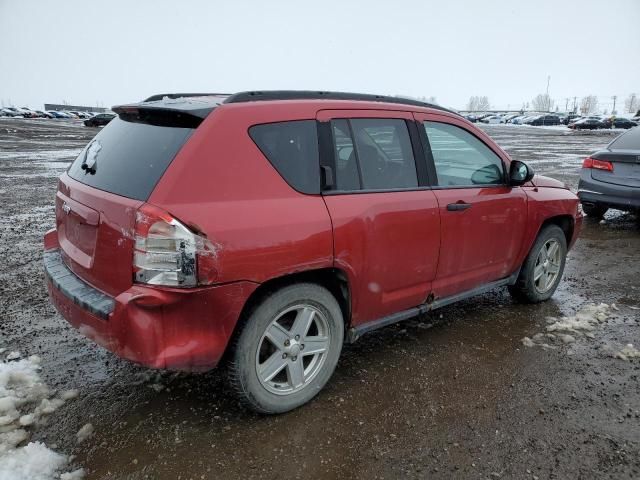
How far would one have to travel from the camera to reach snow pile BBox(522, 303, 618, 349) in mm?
3949

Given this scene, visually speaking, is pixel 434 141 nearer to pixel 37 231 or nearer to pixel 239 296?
pixel 239 296

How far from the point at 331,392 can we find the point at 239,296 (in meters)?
1.07

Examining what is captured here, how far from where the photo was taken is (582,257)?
6.32 meters

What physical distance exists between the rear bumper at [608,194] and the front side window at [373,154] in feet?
18.5

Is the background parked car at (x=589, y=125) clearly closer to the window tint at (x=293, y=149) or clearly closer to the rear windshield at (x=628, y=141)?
the rear windshield at (x=628, y=141)

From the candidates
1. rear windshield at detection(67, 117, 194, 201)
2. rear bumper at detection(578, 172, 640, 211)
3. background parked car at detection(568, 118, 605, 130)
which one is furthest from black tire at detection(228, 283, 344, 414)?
background parked car at detection(568, 118, 605, 130)

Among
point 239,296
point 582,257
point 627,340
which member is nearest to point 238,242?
point 239,296

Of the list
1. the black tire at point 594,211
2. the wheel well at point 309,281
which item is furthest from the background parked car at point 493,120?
the wheel well at point 309,281

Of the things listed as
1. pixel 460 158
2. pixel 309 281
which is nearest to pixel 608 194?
pixel 460 158

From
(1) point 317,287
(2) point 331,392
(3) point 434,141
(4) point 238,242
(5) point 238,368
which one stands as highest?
(3) point 434,141

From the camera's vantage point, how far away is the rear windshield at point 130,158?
8.40 feet

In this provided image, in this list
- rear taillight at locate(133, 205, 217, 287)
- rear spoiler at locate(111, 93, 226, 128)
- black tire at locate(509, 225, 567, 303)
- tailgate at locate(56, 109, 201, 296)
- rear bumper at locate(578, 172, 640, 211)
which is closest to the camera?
rear taillight at locate(133, 205, 217, 287)

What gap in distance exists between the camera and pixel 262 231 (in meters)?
2.57

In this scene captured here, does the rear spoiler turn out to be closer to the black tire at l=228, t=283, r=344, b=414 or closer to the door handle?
the black tire at l=228, t=283, r=344, b=414
